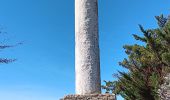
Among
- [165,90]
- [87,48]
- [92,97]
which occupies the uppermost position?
[87,48]

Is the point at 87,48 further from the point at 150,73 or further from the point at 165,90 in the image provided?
the point at 150,73

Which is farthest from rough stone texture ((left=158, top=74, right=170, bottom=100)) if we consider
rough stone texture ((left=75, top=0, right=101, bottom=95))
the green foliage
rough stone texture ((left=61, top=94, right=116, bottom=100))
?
rough stone texture ((left=75, top=0, right=101, bottom=95))

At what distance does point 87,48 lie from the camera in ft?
43.3

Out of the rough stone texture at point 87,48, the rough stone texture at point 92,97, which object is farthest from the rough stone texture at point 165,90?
the rough stone texture at point 87,48

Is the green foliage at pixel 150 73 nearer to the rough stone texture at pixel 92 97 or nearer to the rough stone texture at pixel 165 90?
the rough stone texture at pixel 165 90

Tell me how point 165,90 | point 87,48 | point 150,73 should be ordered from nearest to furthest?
point 165,90
point 87,48
point 150,73

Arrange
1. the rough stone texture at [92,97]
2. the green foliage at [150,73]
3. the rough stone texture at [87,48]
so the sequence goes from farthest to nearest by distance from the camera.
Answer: the green foliage at [150,73]
the rough stone texture at [87,48]
the rough stone texture at [92,97]

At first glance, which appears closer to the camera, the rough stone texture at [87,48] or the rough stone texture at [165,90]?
the rough stone texture at [165,90]

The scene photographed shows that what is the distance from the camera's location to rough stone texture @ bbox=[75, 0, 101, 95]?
508 inches

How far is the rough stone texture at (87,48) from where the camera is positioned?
1290cm

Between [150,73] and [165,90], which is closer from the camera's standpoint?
[165,90]

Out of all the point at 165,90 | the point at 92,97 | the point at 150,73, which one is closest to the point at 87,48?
the point at 92,97

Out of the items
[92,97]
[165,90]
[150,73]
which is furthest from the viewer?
[150,73]

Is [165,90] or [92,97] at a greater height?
[165,90]
